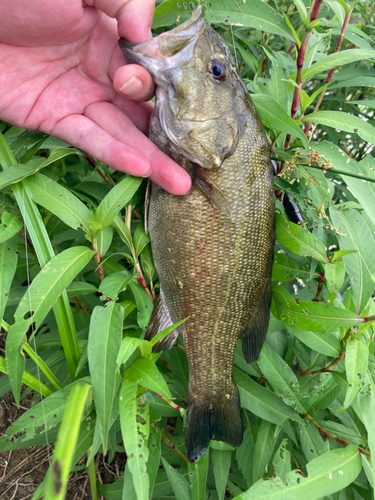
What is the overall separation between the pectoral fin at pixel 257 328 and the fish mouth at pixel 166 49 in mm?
1054

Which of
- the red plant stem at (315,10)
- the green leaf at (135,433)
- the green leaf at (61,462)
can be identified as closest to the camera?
the green leaf at (61,462)

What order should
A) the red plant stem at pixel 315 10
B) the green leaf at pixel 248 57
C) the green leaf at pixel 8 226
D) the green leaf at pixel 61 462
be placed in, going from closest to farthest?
1. the green leaf at pixel 61 462
2. the green leaf at pixel 8 226
3. the red plant stem at pixel 315 10
4. the green leaf at pixel 248 57

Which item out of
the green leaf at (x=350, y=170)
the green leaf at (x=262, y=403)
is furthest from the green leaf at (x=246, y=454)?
the green leaf at (x=350, y=170)

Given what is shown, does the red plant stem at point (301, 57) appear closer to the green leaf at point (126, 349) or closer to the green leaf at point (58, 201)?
the green leaf at point (58, 201)

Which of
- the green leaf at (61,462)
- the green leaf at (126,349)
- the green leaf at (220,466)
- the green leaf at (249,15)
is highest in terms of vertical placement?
the green leaf at (249,15)

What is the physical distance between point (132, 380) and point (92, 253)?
507 millimetres

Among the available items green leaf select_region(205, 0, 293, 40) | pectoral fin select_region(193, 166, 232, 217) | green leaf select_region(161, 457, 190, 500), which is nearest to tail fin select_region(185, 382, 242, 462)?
green leaf select_region(161, 457, 190, 500)

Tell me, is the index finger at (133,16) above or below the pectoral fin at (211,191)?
above

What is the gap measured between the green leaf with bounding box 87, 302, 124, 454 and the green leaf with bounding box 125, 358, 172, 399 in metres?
0.07

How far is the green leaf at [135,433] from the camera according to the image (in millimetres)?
1050

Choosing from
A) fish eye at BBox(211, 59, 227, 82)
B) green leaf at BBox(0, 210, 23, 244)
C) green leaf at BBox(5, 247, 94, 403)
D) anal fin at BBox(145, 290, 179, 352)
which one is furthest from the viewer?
anal fin at BBox(145, 290, 179, 352)

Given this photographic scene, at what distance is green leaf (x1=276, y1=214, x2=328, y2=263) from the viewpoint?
1371 millimetres

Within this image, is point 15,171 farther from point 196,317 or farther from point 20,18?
point 196,317

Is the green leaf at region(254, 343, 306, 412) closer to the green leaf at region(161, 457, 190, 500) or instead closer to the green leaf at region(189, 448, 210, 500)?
the green leaf at region(189, 448, 210, 500)
